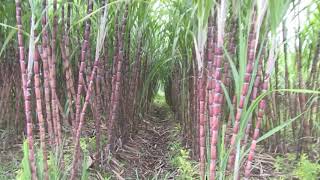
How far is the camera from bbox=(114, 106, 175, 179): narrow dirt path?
1749mm

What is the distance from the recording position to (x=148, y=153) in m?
2.08

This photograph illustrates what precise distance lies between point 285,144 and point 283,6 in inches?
34.2

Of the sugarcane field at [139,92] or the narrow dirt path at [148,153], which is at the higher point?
the sugarcane field at [139,92]

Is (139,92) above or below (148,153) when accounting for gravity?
above

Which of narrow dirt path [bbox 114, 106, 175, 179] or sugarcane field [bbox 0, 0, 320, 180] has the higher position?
sugarcane field [bbox 0, 0, 320, 180]

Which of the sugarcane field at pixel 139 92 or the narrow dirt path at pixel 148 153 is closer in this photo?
the sugarcane field at pixel 139 92

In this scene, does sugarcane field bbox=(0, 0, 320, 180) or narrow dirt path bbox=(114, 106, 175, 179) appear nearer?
sugarcane field bbox=(0, 0, 320, 180)

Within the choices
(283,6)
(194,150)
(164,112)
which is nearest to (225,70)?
(283,6)

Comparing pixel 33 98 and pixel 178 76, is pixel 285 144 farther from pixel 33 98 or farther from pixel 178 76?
pixel 33 98

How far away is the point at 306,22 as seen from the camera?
1743 millimetres

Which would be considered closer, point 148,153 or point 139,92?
point 148,153

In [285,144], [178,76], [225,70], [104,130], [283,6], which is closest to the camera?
[283,6]

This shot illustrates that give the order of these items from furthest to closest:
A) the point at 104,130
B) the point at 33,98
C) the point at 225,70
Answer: the point at 104,130 < the point at 33,98 < the point at 225,70

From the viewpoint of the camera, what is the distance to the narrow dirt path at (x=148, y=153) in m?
1.75
